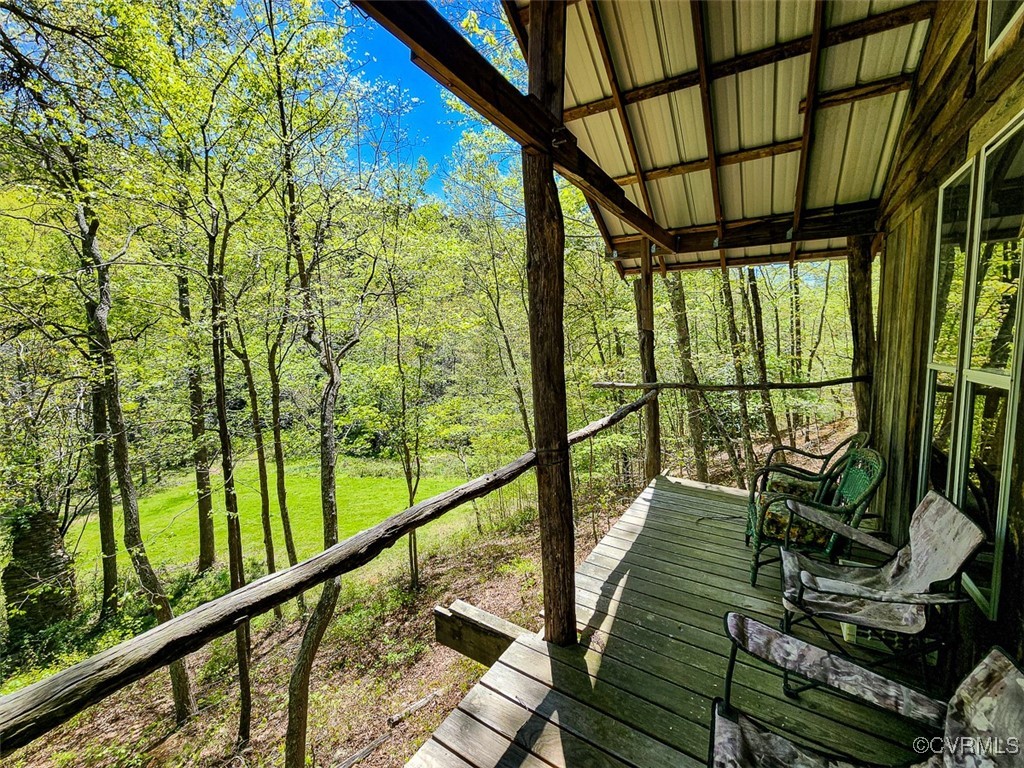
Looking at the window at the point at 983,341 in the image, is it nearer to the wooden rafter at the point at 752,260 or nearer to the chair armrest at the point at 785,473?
the chair armrest at the point at 785,473

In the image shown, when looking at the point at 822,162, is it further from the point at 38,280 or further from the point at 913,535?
the point at 38,280

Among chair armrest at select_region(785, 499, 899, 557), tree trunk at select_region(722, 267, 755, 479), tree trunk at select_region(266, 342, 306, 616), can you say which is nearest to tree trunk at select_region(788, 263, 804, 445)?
tree trunk at select_region(722, 267, 755, 479)

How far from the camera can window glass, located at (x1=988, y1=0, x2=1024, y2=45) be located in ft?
5.27

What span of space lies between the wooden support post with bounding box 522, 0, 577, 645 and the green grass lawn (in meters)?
7.90

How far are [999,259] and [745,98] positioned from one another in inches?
80.5

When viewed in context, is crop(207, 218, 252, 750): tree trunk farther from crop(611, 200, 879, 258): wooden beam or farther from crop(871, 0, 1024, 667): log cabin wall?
crop(871, 0, 1024, 667): log cabin wall

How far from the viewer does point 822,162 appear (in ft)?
11.2

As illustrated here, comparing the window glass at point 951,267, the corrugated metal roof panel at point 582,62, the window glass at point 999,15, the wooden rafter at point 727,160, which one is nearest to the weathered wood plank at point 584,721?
the window glass at point 951,267

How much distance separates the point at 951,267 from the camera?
2.26m

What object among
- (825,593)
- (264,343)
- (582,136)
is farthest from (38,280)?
(825,593)

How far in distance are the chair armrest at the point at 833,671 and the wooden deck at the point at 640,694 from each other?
1.57ft

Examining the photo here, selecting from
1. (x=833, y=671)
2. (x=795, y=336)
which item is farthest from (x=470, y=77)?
(x=795, y=336)

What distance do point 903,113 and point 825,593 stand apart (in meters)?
3.29

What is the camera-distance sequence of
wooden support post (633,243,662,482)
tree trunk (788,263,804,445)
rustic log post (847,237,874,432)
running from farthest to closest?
tree trunk (788,263,804,445), wooden support post (633,243,662,482), rustic log post (847,237,874,432)
